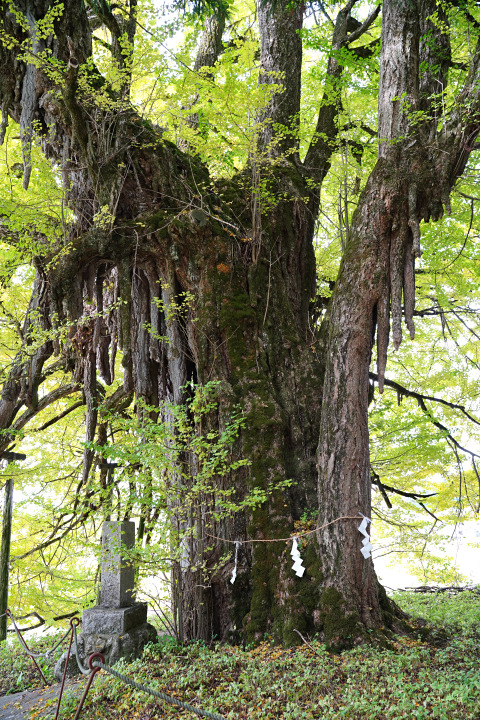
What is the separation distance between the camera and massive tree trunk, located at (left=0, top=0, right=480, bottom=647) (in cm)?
437

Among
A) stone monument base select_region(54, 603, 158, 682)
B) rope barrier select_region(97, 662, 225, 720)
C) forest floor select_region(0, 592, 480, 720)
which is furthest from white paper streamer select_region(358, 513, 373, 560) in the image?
stone monument base select_region(54, 603, 158, 682)

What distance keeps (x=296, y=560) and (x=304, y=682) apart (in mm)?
1080

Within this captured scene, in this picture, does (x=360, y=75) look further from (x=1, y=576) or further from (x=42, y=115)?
(x=1, y=576)

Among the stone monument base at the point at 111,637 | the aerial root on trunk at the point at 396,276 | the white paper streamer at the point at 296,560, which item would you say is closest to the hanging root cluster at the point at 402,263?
the aerial root on trunk at the point at 396,276

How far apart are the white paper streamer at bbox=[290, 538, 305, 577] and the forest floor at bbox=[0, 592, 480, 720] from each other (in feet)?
1.73

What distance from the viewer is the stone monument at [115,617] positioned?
4.55 metres

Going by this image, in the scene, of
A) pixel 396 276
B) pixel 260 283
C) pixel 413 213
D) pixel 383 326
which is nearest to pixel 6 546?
pixel 260 283

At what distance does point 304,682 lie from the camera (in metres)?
3.31

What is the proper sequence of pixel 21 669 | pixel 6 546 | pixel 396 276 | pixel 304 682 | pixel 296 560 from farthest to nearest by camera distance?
pixel 6 546 → pixel 21 669 → pixel 396 276 → pixel 296 560 → pixel 304 682

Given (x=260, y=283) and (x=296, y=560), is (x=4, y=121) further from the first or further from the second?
(x=296, y=560)

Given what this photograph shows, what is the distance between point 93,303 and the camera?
655 centimetres

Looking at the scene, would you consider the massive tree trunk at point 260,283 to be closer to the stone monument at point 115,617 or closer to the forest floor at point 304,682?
the forest floor at point 304,682

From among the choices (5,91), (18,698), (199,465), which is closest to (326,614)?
(199,465)

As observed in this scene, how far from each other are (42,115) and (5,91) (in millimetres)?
474
